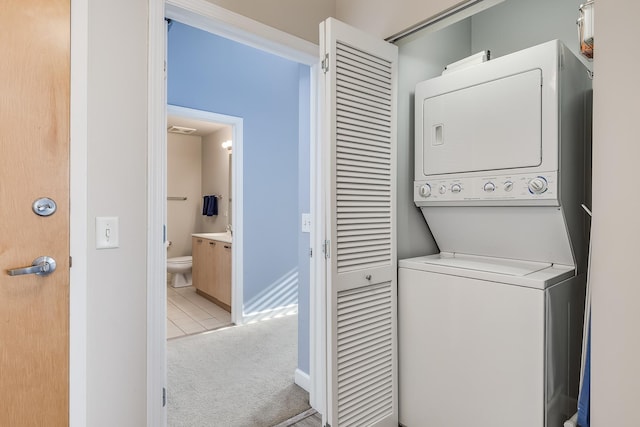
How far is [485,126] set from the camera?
1656 mm

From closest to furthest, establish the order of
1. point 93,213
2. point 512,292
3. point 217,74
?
1. point 93,213
2. point 512,292
3. point 217,74

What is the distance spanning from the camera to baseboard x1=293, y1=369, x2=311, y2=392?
2.31m

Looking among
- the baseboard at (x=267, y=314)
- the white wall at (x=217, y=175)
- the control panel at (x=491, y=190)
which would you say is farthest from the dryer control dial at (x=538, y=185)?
the white wall at (x=217, y=175)

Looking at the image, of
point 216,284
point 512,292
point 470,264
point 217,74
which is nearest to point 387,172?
point 470,264

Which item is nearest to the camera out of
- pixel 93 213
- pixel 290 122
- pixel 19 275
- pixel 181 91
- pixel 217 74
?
pixel 19 275

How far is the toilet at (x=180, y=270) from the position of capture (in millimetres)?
4902

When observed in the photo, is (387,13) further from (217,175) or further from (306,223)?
(217,175)

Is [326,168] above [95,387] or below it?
above

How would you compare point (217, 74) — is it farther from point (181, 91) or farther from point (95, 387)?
point (95, 387)

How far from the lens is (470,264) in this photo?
5.77 feet

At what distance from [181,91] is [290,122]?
1177 millimetres

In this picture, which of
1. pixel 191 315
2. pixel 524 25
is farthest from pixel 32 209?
pixel 191 315

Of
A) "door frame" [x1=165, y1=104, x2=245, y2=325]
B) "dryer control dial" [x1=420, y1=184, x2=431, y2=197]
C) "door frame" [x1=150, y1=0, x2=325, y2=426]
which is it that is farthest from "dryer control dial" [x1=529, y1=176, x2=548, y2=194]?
"door frame" [x1=165, y1=104, x2=245, y2=325]

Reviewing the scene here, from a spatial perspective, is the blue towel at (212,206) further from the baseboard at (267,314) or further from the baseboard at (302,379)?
the baseboard at (302,379)
